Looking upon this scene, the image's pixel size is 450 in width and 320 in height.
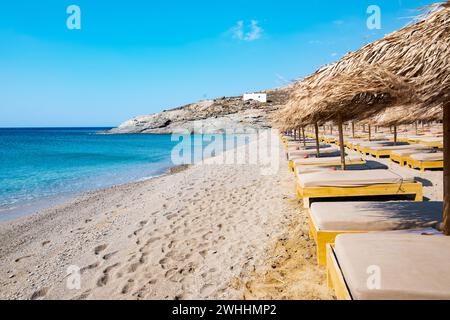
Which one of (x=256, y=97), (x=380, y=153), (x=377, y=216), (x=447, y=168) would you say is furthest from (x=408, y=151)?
(x=256, y=97)

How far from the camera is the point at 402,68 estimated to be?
2.11 metres

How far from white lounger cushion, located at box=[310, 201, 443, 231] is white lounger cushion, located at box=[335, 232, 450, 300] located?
1.51 ft

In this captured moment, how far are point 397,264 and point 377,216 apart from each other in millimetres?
1111

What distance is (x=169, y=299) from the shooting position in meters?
2.85

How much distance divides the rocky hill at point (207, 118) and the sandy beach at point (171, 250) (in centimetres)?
4651

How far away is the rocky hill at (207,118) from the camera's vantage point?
54.8 metres

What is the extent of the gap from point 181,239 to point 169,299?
148 centimetres

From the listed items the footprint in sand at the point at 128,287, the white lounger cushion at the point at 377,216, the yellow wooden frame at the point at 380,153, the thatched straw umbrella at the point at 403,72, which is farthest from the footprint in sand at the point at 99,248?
the yellow wooden frame at the point at 380,153

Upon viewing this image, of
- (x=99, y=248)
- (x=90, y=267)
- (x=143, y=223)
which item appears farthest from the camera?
(x=143, y=223)

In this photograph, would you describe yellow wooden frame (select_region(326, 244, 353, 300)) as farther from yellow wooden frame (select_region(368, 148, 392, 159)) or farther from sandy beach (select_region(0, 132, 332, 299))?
yellow wooden frame (select_region(368, 148, 392, 159))

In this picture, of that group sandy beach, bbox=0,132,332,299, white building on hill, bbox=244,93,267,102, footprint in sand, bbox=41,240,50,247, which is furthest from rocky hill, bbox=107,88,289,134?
footprint in sand, bbox=41,240,50,247

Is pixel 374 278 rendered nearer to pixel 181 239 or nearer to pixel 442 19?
pixel 442 19

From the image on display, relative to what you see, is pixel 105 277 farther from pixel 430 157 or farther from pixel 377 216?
pixel 430 157

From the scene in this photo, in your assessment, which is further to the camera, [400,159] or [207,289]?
[400,159]
